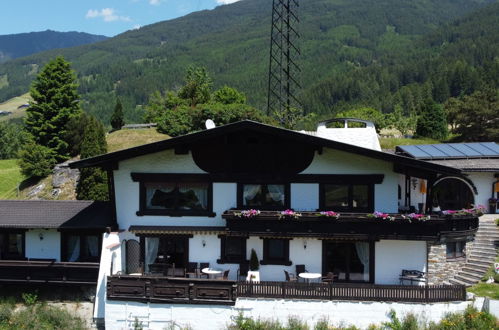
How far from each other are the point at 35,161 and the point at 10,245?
24460mm

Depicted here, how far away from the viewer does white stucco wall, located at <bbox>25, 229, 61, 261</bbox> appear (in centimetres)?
2328

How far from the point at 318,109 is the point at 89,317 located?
522 ft

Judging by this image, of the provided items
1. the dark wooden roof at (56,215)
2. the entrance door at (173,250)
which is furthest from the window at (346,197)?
the dark wooden roof at (56,215)

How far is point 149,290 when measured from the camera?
19.3 meters

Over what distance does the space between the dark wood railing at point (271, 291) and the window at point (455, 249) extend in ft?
12.5

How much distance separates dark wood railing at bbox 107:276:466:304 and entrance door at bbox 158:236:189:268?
2.50 m

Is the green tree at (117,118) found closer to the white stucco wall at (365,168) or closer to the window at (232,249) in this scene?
the window at (232,249)

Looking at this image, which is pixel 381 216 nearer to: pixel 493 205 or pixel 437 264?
pixel 437 264

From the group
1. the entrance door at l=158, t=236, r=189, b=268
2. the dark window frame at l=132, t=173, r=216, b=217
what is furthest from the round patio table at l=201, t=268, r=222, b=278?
the dark window frame at l=132, t=173, r=216, b=217

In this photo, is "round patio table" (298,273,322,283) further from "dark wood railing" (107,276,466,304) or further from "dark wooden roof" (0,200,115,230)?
"dark wooden roof" (0,200,115,230)

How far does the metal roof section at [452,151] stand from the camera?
31.6 meters

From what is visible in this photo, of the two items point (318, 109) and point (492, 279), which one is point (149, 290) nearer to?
point (492, 279)

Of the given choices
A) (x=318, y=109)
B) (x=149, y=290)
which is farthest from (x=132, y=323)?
(x=318, y=109)

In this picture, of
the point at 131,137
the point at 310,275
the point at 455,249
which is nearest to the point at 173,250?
the point at 310,275
